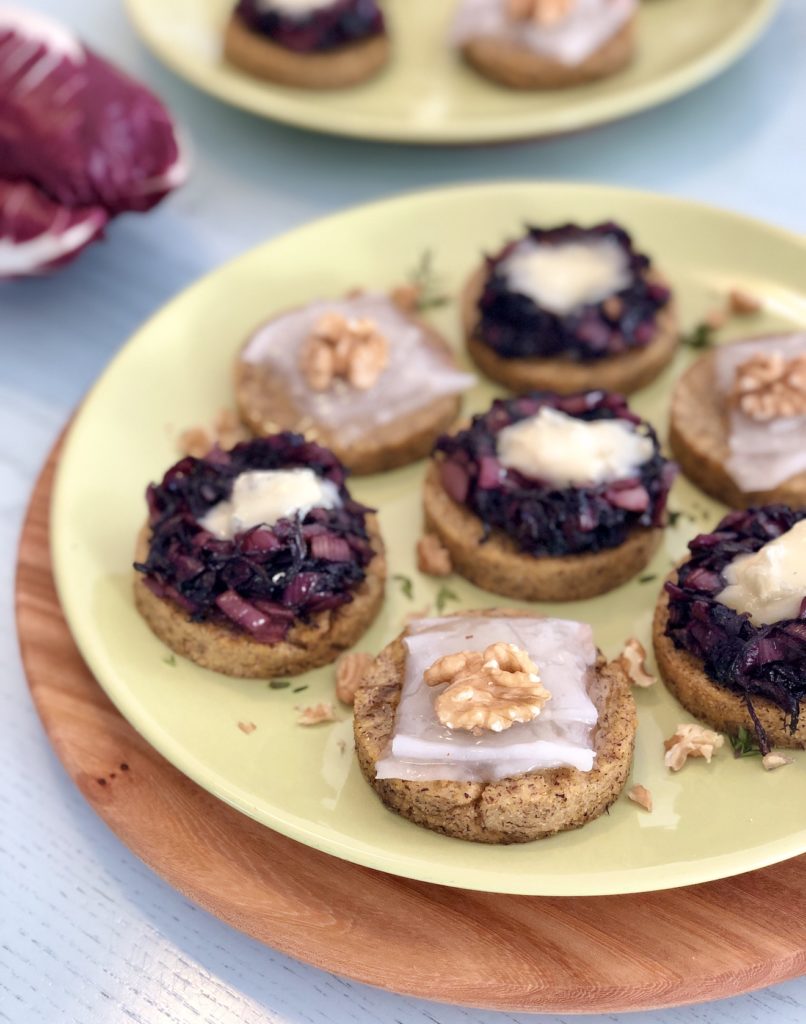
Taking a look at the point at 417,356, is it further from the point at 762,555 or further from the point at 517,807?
the point at 517,807

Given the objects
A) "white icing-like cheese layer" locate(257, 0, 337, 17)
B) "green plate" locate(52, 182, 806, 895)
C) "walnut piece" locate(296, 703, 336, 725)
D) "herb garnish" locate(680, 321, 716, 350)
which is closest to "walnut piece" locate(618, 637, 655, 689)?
"green plate" locate(52, 182, 806, 895)

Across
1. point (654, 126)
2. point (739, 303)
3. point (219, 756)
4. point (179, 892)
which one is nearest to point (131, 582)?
point (219, 756)

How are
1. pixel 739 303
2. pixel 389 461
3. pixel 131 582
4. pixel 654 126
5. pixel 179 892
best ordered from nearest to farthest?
pixel 179 892
pixel 131 582
pixel 389 461
pixel 739 303
pixel 654 126

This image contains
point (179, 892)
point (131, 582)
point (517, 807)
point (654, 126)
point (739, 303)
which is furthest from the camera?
point (654, 126)

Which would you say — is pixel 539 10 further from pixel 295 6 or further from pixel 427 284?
pixel 427 284

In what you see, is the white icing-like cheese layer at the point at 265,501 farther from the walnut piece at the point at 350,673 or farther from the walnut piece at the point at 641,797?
the walnut piece at the point at 641,797

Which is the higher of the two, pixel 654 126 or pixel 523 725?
pixel 523 725

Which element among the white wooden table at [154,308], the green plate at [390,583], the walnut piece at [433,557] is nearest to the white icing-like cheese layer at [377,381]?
the green plate at [390,583]

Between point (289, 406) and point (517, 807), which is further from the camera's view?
point (289, 406)
